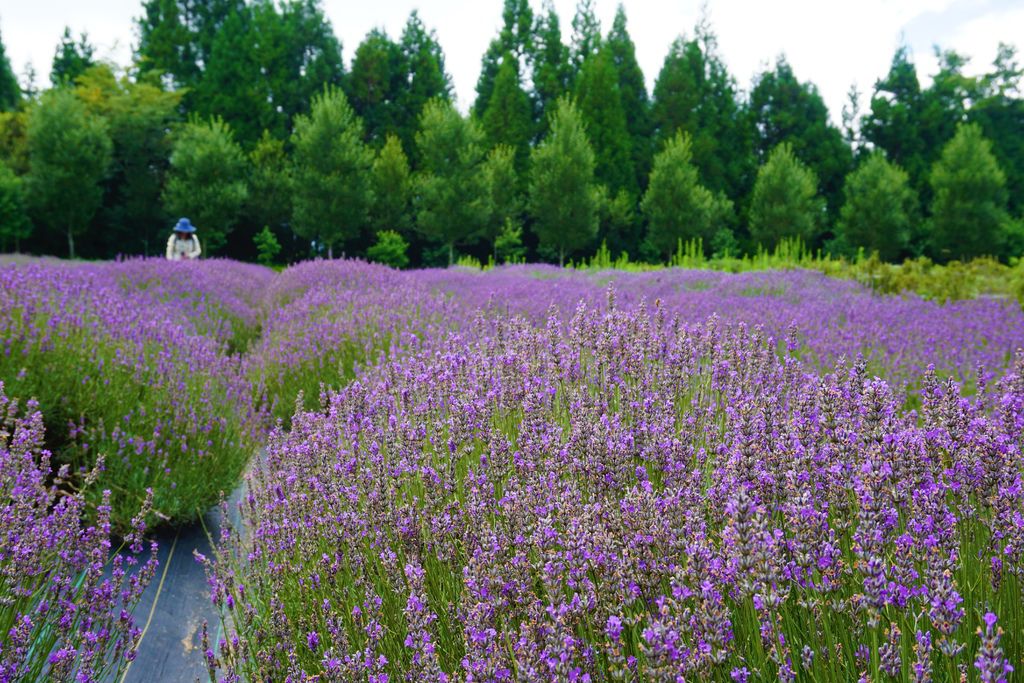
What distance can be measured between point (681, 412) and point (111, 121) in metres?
29.2

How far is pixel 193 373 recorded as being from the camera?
185 inches

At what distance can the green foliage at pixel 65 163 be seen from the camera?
23.2m

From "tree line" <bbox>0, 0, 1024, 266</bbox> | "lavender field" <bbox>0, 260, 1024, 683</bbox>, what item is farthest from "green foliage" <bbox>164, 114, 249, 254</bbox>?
"lavender field" <bbox>0, 260, 1024, 683</bbox>

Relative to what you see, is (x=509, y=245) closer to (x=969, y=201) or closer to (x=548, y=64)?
(x=548, y=64)

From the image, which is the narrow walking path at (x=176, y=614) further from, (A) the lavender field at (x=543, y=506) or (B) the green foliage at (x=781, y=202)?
(B) the green foliage at (x=781, y=202)

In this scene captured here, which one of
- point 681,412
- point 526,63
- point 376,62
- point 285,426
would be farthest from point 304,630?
point 526,63

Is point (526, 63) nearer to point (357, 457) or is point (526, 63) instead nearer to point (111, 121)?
point (111, 121)

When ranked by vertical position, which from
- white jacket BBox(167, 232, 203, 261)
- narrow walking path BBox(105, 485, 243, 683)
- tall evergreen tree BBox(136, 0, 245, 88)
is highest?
tall evergreen tree BBox(136, 0, 245, 88)

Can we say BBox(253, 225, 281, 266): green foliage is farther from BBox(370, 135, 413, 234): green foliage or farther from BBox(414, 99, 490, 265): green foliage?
BBox(414, 99, 490, 265): green foliage

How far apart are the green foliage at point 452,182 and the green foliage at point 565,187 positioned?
2.06m

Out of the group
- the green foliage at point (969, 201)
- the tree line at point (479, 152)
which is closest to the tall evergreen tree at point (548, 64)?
the tree line at point (479, 152)

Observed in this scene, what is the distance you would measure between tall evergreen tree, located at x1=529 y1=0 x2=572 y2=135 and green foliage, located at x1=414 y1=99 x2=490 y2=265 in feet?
28.9

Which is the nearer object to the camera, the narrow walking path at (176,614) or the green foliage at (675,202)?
the narrow walking path at (176,614)

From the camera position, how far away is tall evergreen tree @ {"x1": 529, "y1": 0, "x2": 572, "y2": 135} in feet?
105
